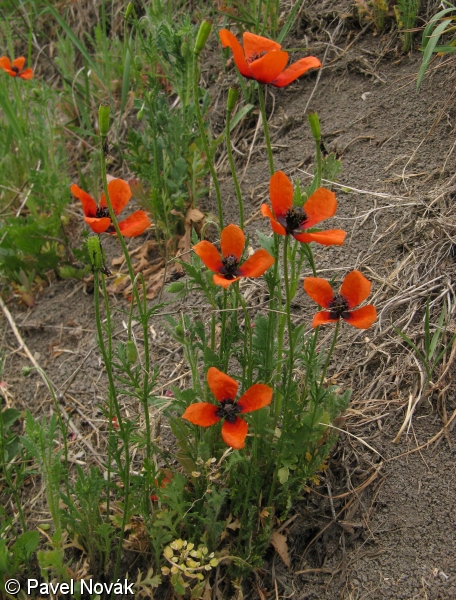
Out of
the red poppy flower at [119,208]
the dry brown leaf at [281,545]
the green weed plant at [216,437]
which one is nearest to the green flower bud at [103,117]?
the green weed plant at [216,437]

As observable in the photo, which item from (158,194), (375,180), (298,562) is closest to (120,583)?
(298,562)

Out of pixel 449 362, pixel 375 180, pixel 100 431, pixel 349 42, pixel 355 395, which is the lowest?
pixel 100 431

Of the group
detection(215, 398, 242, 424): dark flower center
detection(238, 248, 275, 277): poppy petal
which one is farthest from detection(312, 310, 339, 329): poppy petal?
detection(215, 398, 242, 424): dark flower center

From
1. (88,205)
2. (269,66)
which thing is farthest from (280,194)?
(88,205)

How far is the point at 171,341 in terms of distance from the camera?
243 centimetres

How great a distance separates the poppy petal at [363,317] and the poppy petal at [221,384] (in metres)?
0.31

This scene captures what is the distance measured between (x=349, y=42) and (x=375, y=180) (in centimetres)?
93

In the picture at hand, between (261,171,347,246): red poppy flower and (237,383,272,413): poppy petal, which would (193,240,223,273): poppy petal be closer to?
(261,171,347,246): red poppy flower

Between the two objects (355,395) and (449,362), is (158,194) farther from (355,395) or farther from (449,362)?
(449,362)

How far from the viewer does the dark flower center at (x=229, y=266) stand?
1.45 m

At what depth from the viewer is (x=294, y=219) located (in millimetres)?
1388

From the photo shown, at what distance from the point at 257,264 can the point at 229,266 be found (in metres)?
0.09

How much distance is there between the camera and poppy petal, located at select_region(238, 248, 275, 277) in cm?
136

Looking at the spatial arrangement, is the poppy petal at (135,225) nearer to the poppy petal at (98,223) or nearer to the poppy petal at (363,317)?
the poppy petal at (98,223)
